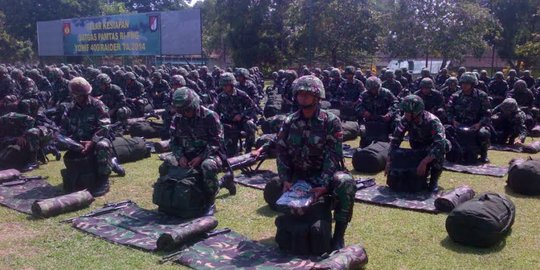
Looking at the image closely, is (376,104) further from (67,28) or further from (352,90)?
(67,28)

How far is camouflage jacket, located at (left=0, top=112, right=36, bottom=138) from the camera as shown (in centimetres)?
1116

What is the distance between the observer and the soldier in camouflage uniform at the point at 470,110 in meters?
12.0

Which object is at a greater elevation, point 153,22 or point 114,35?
point 153,22

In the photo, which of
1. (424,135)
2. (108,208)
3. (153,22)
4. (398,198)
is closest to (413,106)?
(424,135)

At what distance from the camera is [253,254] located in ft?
20.9

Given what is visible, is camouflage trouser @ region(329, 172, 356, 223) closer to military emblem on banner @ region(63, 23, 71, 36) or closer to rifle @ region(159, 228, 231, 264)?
rifle @ region(159, 228, 231, 264)

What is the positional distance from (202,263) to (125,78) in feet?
42.4

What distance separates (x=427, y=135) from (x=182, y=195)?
4.26 meters

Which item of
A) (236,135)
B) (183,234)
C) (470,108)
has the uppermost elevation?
(470,108)

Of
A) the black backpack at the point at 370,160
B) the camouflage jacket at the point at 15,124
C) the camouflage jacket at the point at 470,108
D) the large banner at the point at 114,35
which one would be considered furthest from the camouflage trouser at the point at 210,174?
the large banner at the point at 114,35

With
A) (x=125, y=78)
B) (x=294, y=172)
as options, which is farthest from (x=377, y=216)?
(x=125, y=78)

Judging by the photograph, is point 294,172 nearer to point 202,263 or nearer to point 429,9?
point 202,263

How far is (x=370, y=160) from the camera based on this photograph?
1085cm

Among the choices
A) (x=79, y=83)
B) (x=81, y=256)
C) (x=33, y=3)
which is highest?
(x=33, y=3)
